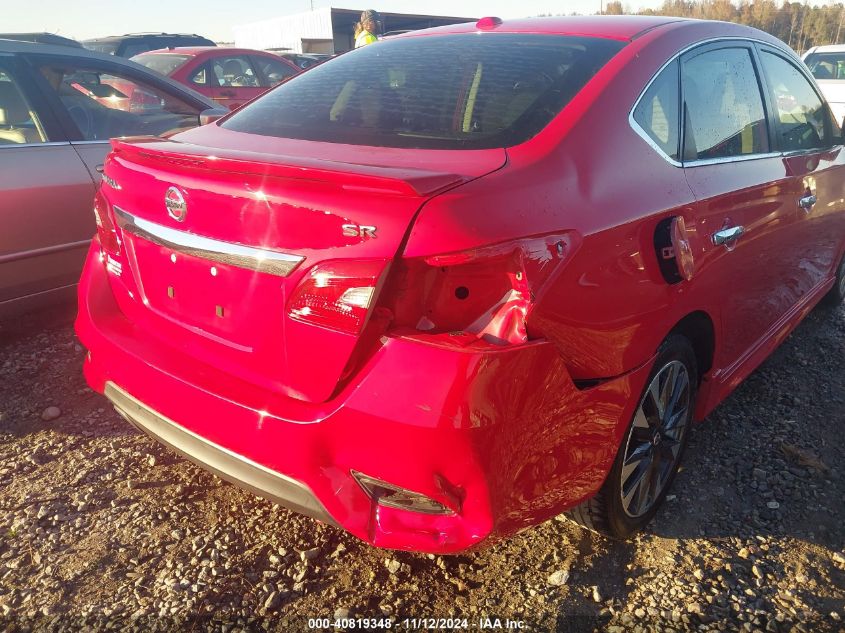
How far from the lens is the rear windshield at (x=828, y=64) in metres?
12.1

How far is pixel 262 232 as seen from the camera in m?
1.60

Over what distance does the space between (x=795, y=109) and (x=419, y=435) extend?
2777 mm

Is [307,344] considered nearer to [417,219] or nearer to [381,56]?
[417,219]

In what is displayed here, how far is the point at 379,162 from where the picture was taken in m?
1.70

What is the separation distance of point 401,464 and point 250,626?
30.8 inches

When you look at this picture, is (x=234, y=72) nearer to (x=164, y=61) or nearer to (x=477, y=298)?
(x=164, y=61)

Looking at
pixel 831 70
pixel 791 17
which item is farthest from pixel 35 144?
pixel 791 17

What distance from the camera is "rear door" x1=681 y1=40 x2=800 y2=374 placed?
7.31ft

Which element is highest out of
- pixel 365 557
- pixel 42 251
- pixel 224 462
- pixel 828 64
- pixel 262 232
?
pixel 262 232

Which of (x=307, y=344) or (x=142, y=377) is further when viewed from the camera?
(x=142, y=377)

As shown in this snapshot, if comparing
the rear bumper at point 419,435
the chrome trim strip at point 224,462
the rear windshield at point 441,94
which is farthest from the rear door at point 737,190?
the chrome trim strip at point 224,462

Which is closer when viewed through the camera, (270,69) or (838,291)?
(838,291)

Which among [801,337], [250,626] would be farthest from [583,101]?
[801,337]

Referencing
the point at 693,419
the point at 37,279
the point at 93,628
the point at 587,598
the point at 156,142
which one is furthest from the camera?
the point at 37,279
